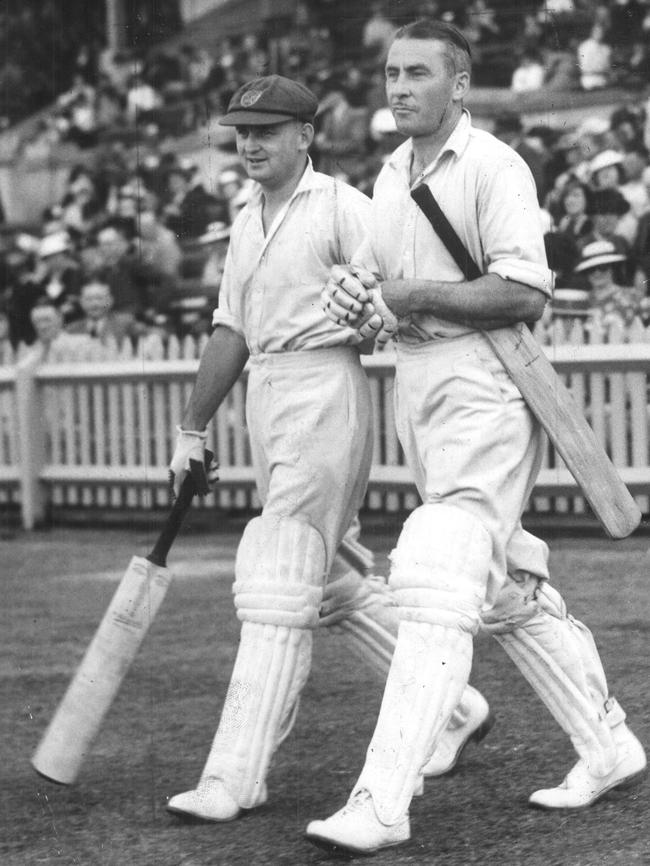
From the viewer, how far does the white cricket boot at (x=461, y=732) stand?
15.9 ft

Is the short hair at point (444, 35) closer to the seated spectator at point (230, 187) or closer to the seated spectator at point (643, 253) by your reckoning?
the seated spectator at point (643, 253)

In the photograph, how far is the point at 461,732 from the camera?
16.1ft

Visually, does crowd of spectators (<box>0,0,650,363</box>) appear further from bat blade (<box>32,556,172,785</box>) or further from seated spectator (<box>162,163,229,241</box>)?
bat blade (<box>32,556,172,785</box>)

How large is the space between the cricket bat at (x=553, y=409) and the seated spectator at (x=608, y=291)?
6351 millimetres

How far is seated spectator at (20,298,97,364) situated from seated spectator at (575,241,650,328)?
386cm

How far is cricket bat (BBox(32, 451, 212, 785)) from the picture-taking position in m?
4.70

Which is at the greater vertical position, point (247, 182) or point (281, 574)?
point (281, 574)

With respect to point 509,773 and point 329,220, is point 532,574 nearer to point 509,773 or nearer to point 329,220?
point 509,773

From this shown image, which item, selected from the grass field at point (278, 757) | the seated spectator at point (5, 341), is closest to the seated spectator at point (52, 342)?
the seated spectator at point (5, 341)

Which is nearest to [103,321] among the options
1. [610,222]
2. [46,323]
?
[46,323]

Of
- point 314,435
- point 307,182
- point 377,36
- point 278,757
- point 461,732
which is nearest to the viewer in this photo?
point 314,435

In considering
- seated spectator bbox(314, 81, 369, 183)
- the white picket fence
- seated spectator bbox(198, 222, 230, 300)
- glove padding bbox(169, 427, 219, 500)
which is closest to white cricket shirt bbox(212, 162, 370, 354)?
glove padding bbox(169, 427, 219, 500)

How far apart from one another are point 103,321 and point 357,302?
1066 centimetres

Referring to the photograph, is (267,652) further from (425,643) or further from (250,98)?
(250,98)
